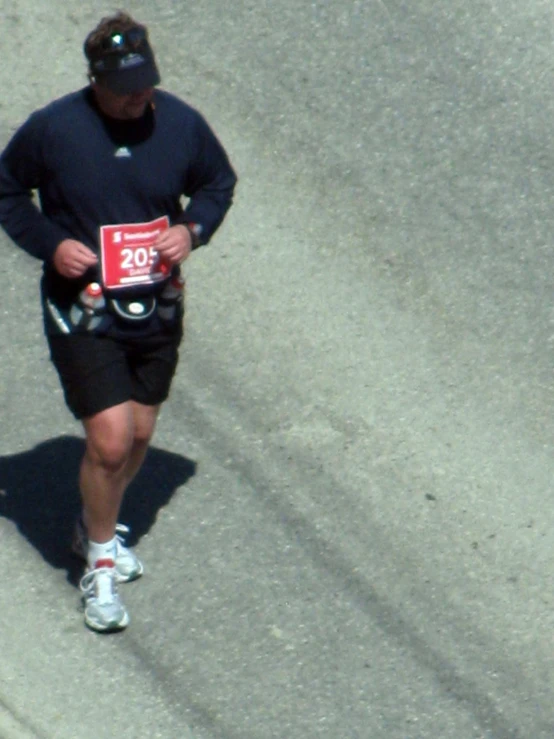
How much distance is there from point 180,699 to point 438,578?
4.10 ft

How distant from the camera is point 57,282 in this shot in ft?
16.2

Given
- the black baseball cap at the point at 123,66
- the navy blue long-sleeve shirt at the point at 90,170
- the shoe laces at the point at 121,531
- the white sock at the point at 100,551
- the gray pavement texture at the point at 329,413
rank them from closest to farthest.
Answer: the black baseball cap at the point at 123,66 → the navy blue long-sleeve shirt at the point at 90,170 → the gray pavement texture at the point at 329,413 → the white sock at the point at 100,551 → the shoe laces at the point at 121,531

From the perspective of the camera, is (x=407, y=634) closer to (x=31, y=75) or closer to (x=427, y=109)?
(x=427, y=109)

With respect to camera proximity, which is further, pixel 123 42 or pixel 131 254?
pixel 131 254

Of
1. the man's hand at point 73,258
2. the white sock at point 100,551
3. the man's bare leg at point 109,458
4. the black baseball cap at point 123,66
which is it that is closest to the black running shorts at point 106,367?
the man's bare leg at point 109,458

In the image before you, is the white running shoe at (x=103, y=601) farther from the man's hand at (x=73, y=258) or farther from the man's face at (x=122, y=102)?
the man's face at (x=122, y=102)

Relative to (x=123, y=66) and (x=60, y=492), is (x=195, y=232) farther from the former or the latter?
(x=60, y=492)

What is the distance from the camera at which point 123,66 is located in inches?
178

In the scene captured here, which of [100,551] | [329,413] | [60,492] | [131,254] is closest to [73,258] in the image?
[131,254]

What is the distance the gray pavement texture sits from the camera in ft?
17.0

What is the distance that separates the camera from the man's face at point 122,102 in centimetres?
Answer: 457

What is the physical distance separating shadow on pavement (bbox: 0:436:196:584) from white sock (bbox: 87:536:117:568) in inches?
→ 11.0

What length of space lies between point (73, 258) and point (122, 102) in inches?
21.4

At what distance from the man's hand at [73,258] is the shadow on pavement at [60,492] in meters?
1.45
